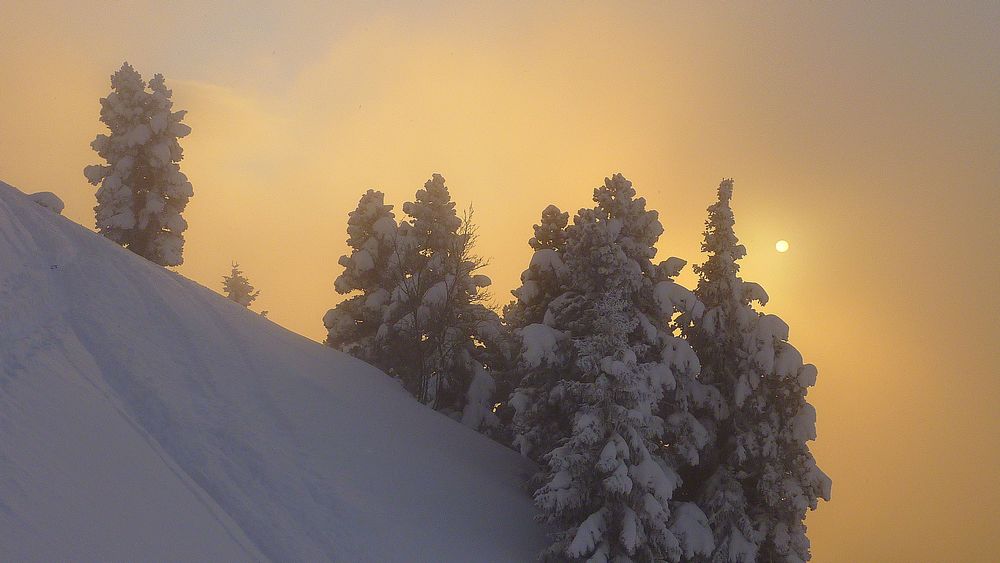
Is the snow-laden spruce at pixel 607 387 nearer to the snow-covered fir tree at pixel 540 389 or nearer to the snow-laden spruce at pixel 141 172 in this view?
Answer: the snow-covered fir tree at pixel 540 389

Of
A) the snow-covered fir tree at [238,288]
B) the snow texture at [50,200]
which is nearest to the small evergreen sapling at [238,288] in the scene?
the snow-covered fir tree at [238,288]

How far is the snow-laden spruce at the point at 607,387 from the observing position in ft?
63.7

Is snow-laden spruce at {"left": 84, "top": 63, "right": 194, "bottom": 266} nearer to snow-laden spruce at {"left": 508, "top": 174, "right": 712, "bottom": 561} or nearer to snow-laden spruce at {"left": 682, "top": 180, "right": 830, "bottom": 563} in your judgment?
snow-laden spruce at {"left": 508, "top": 174, "right": 712, "bottom": 561}

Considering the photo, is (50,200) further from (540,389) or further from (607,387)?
(607,387)

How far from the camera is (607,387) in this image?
20125 millimetres

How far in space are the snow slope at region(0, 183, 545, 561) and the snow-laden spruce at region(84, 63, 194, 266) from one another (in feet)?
38.9

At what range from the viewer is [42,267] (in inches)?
834

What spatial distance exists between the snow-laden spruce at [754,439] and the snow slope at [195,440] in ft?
21.3

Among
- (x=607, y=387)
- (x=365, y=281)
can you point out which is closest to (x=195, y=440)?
(x=607, y=387)

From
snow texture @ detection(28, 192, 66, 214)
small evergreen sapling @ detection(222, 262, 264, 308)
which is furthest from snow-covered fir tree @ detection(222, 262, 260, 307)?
snow texture @ detection(28, 192, 66, 214)

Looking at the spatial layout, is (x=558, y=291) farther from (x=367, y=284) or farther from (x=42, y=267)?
(x=42, y=267)

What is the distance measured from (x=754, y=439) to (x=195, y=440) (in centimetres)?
1728

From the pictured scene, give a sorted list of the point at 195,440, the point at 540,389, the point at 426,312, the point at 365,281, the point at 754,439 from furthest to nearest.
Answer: the point at 365,281 < the point at 426,312 < the point at 540,389 < the point at 754,439 < the point at 195,440

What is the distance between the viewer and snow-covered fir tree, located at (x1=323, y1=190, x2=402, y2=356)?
3638cm
